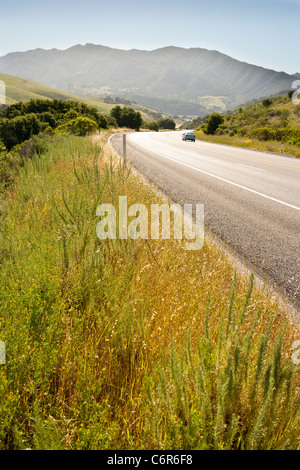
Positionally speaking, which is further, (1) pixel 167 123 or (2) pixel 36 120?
(1) pixel 167 123

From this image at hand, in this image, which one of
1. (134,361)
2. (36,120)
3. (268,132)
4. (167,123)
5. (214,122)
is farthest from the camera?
(167,123)

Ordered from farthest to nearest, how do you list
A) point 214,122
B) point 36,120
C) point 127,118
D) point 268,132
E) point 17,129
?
1. point 127,118
2. point 36,120
3. point 17,129
4. point 214,122
5. point 268,132

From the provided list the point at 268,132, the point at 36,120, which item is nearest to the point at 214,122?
the point at 268,132

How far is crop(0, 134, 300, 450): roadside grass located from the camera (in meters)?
1.46

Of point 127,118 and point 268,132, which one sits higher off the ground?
point 127,118

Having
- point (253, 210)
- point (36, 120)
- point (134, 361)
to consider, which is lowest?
point (134, 361)

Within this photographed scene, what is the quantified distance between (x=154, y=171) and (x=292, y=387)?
479 inches

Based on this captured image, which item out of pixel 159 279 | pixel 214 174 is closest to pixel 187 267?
pixel 159 279

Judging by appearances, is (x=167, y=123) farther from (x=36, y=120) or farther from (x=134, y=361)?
(x=134, y=361)

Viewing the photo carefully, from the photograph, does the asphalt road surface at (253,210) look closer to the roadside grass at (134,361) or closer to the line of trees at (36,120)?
the roadside grass at (134,361)

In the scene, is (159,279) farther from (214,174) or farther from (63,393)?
(214,174)

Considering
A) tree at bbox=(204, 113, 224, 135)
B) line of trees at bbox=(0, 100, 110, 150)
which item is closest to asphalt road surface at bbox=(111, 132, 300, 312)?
tree at bbox=(204, 113, 224, 135)

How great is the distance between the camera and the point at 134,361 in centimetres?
209

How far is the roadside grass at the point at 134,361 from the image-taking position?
1462 mm
